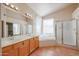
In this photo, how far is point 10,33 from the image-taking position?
120 inches

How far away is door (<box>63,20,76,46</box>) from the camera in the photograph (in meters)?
5.02

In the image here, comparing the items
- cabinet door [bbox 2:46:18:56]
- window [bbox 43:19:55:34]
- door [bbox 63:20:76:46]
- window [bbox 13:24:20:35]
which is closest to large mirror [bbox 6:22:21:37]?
window [bbox 13:24:20:35]

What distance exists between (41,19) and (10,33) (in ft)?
4.75

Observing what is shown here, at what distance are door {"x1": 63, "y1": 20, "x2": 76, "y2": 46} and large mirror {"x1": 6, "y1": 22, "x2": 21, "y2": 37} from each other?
232cm

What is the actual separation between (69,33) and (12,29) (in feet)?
9.32

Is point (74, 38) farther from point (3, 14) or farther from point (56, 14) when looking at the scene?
point (3, 14)

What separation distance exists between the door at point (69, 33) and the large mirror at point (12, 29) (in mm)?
2322

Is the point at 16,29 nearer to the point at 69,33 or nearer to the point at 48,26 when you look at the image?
the point at 48,26

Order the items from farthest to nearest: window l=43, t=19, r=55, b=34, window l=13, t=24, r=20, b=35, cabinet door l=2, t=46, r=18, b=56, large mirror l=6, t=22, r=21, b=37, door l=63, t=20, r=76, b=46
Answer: door l=63, t=20, r=76, b=46
window l=43, t=19, r=55, b=34
window l=13, t=24, r=20, b=35
large mirror l=6, t=22, r=21, b=37
cabinet door l=2, t=46, r=18, b=56

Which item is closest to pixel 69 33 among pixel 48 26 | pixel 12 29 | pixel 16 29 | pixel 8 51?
pixel 48 26

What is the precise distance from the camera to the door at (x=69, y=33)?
5016 millimetres

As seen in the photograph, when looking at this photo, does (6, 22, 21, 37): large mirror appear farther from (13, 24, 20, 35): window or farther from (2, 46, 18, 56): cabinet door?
(2, 46, 18, 56): cabinet door

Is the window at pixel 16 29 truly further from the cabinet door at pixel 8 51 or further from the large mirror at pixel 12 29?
the cabinet door at pixel 8 51

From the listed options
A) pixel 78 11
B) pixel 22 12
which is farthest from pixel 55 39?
pixel 22 12
